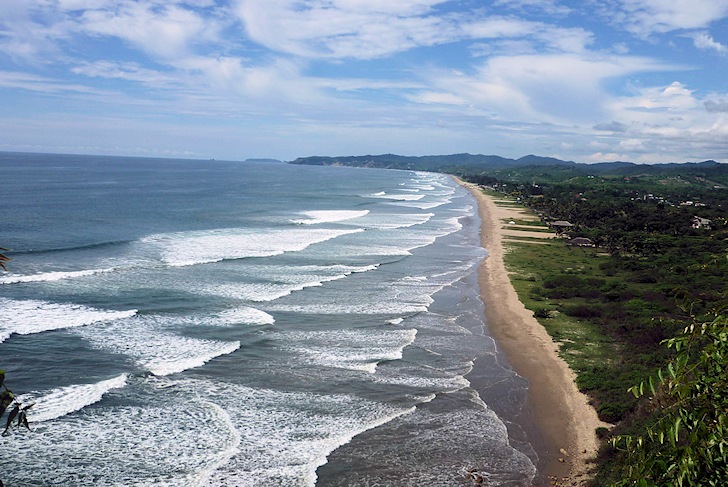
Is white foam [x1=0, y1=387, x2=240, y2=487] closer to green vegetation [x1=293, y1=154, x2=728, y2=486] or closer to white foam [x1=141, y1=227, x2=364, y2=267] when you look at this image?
green vegetation [x1=293, y1=154, x2=728, y2=486]

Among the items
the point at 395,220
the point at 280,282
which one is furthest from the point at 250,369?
the point at 395,220

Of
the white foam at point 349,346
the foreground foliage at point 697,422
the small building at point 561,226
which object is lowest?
the white foam at point 349,346

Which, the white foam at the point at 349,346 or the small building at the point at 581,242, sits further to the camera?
the small building at the point at 581,242

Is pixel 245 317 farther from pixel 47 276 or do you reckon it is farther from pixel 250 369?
pixel 47 276

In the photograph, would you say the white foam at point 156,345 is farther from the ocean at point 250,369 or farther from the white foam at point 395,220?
the white foam at point 395,220

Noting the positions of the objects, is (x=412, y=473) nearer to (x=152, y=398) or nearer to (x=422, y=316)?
(x=152, y=398)

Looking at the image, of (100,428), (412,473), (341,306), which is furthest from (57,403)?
(341,306)

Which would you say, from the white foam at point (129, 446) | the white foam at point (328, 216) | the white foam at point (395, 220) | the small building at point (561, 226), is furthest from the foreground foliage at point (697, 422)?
the small building at point (561, 226)
